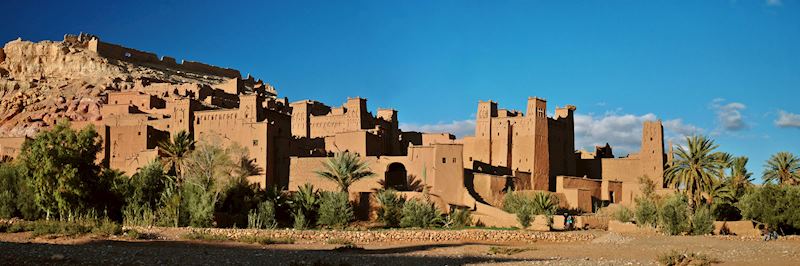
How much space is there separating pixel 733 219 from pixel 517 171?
11.1 metres

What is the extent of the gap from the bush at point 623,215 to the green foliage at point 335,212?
480 inches

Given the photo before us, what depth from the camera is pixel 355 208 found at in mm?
39156

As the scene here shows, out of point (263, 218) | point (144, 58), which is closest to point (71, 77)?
point (144, 58)

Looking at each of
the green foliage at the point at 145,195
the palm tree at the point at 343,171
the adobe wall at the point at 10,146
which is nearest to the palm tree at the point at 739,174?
the palm tree at the point at 343,171

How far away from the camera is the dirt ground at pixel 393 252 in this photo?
69.5 ft

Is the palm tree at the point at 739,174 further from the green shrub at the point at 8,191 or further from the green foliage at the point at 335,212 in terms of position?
the green shrub at the point at 8,191

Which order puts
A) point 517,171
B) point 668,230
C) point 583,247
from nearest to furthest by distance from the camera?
1. point 583,247
2. point 668,230
3. point 517,171

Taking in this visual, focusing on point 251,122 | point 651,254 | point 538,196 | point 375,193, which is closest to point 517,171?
point 538,196

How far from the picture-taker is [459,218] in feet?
124

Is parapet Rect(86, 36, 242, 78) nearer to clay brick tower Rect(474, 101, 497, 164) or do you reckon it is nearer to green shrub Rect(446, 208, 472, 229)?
clay brick tower Rect(474, 101, 497, 164)

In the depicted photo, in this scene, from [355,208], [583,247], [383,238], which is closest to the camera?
[583,247]

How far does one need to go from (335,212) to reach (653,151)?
774 inches

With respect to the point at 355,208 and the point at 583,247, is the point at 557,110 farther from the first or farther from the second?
the point at 583,247

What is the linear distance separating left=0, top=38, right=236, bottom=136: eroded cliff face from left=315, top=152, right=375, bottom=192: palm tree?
64.4 ft
